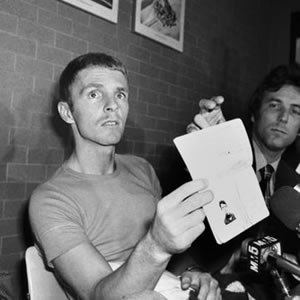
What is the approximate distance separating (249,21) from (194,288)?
11.0 ft

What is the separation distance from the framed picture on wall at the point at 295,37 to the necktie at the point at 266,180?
2.57 m

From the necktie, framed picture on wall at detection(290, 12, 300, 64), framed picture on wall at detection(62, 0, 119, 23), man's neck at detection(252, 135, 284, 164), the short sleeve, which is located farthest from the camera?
framed picture on wall at detection(290, 12, 300, 64)

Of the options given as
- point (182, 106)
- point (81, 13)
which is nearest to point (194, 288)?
point (81, 13)

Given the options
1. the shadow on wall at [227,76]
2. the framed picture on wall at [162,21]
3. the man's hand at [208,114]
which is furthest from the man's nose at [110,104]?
the shadow on wall at [227,76]

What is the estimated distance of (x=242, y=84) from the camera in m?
3.67

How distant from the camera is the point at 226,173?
3.56 ft

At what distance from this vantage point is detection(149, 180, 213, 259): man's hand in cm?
68

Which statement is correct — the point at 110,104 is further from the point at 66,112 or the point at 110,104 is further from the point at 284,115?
the point at 284,115

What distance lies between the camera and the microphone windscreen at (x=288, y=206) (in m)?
0.92

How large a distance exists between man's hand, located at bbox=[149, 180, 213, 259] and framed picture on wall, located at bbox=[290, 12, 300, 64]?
11.9ft

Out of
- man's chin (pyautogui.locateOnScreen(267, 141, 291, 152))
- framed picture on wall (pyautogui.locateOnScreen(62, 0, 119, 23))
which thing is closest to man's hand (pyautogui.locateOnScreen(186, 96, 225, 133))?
man's chin (pyautogui.locateOnScreen(267, 141, 291, 152))

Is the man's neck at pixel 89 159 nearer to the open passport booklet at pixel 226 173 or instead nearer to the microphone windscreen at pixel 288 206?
the open passport booklet at pixel 226 173

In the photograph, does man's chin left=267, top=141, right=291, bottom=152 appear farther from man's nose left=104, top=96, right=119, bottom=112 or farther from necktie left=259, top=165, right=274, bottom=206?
man's nose left=104, top=96, right=119, bottom=112

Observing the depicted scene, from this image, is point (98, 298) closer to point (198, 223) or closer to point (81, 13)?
point (198, 223)
